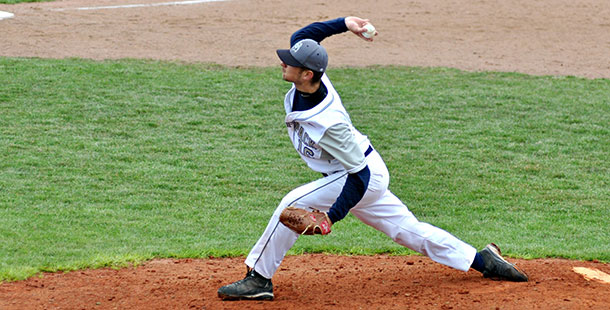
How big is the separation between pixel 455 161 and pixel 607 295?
158 inches

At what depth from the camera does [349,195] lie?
4043 millimetres

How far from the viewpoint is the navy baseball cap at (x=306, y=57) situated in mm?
4098

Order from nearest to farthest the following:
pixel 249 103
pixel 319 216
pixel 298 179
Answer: pixel 319 216 → pixel 298 179 → pixel 249 103

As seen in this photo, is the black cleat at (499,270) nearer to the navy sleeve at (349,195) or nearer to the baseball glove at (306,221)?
the navy sleeve at (349,195)

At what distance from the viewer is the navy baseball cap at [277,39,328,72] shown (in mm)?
4098

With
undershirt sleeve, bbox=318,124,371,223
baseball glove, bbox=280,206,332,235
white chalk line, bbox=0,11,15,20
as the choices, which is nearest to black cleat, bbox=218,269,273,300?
baseball glove, bbox=280,206,332,235

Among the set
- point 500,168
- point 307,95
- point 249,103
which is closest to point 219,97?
point 249,103

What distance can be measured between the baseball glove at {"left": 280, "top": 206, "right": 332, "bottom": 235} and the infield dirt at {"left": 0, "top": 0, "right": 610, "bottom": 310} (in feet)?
1.79

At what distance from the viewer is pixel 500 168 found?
26.4ft

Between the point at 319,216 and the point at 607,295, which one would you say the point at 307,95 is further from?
the point at 607,295

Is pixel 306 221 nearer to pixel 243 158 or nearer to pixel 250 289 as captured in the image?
pixel 250 289

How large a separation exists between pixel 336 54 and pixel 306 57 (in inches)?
341

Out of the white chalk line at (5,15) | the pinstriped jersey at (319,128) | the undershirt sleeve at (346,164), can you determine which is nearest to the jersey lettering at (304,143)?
the pinstriped jersey at (319,128)

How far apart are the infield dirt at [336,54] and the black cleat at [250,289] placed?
0.22 feet
